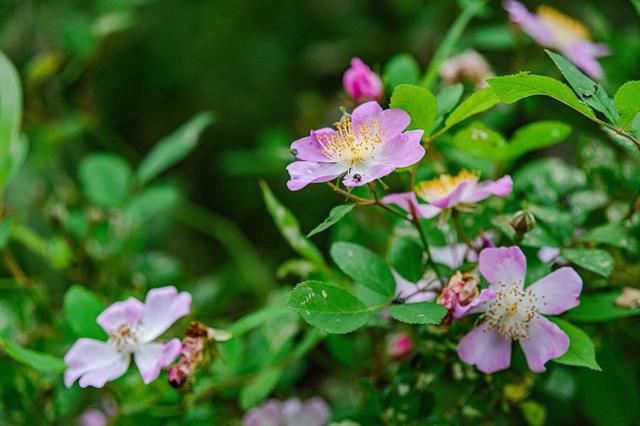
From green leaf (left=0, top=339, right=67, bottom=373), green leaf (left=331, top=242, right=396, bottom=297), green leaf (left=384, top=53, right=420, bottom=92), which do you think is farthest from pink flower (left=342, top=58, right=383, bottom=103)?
green leaf (left=0, top=339, right=67, bottom=373)

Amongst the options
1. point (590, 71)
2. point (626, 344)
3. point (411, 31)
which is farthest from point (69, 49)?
point (626, 344)

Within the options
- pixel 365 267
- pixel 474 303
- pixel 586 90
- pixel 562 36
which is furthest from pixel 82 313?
pixel 562 36

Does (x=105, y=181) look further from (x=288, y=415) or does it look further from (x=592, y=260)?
(x=592, y=260)

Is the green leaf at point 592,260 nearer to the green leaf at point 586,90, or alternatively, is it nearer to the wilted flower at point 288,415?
the green leaf at point 586,90

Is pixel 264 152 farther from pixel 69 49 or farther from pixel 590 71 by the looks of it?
pixel 590 71

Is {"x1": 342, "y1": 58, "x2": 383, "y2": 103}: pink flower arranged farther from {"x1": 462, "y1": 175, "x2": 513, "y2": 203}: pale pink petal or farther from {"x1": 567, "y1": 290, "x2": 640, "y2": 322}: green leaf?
{"x1": 567, "y1": 290, "x2": 640, "y2": 322}: green leaf
